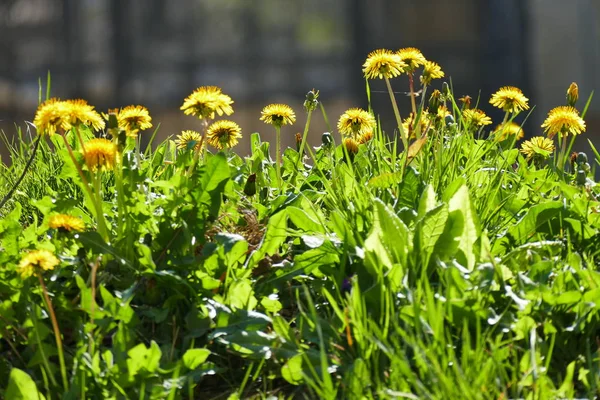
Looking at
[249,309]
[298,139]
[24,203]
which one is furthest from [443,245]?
[24,203]

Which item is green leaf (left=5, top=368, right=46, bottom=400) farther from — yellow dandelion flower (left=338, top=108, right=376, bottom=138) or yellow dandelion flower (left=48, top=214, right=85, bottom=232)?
yellow dandelion flower (left=338, top=108, right=376, bottom=138)

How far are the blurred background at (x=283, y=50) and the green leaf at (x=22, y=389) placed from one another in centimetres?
717

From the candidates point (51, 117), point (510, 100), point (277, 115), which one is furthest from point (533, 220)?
point (51, 117)

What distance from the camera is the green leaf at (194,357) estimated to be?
5.88ft

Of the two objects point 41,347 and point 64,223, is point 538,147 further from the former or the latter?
point 41,347

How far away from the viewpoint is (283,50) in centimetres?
906

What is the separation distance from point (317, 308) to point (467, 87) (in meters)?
7.33

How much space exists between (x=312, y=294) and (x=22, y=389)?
665 mm

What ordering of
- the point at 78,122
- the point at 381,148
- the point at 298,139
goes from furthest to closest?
1. the point at 298,139
2. the point at 381,148
3. the point at 78,122

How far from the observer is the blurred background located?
8961 mm

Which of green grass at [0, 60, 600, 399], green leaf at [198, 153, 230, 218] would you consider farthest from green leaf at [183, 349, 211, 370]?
green leaf at [198, 153, 230, 218]

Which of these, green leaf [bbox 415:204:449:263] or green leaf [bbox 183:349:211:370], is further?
green leaf [bbox 415:204:449:263]

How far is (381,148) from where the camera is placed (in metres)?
2.57

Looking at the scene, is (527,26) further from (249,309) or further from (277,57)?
(249,309)
